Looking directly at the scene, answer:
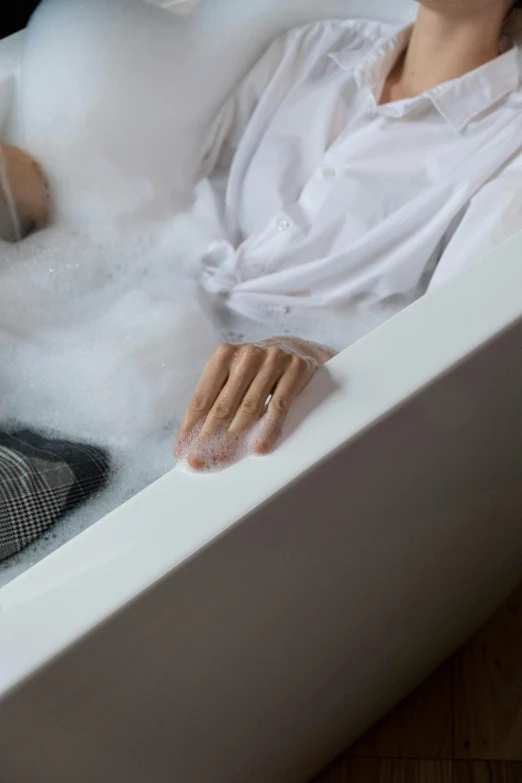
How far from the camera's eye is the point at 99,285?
1.21m

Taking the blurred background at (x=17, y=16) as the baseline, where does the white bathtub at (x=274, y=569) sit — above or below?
below

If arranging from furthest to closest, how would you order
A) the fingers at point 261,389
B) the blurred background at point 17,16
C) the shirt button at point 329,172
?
the blurred background at point 17,16 → the shirt button at point 329,172 → the fingers at point 261,389

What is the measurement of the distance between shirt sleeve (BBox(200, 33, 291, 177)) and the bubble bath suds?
0.21ft

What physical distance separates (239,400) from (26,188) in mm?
659

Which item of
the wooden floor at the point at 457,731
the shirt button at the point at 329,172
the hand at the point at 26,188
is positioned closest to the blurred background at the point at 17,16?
the hand at the point at 26,188

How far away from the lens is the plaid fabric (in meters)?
0.75

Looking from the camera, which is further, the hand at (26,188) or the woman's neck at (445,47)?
the hand at (26,188)

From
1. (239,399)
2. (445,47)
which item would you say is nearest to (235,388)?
(239,399)

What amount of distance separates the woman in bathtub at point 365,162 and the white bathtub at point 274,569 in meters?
0.20

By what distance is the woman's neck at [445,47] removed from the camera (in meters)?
1.03

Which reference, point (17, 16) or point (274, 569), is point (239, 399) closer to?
point (274, 569)

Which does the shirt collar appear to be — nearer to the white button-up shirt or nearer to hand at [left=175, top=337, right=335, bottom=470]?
the white button-up shirt

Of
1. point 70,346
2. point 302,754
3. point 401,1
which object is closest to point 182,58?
point 401,1

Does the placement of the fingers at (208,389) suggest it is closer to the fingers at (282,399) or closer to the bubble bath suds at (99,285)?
the fingers at (282,399)
